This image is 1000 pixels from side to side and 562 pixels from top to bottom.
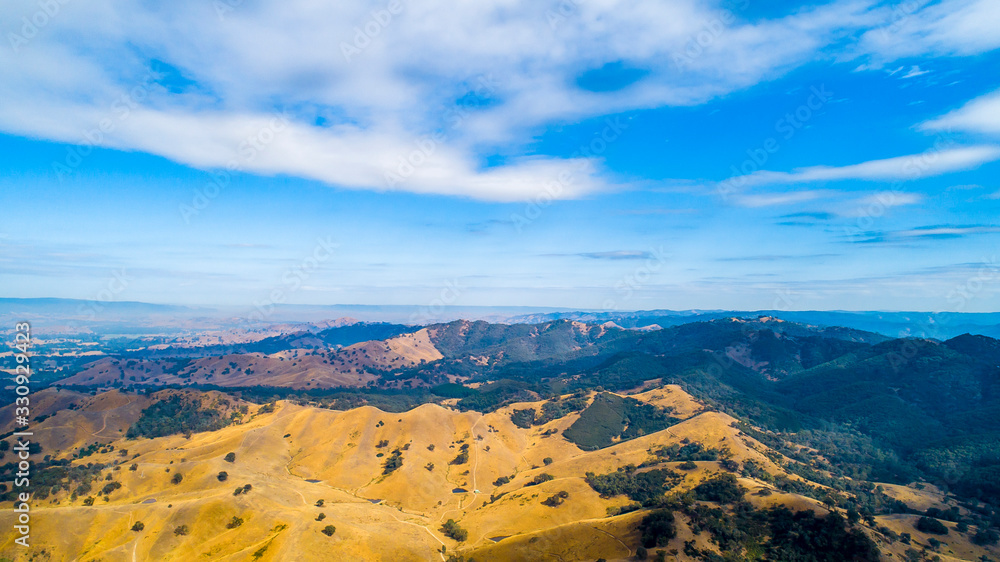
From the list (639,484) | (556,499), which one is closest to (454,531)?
(556,499)

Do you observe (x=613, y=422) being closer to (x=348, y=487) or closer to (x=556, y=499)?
(x=556, y=499)

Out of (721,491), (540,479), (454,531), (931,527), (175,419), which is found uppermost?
(721,491)

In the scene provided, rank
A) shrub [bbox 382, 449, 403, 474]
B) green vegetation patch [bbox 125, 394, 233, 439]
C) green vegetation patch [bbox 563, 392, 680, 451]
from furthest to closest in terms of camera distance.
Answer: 1. green vegetation patch [bbox 563, 392, 680, 451]
2. green vegetation patch [bbox 125, 394, 233, 439]
3. shrub [bbox 382, 449, 403, 474]

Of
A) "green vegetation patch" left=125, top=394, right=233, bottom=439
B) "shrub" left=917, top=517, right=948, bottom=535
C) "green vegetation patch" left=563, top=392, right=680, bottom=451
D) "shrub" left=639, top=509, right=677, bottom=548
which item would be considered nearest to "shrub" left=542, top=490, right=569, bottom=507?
"shrub" left=639, top=509, right=677, bottom=548

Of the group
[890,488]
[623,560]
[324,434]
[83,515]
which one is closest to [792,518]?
[623,560]

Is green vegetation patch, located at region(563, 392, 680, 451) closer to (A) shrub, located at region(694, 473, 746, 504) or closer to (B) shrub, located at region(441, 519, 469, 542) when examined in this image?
(A) shrub, located at region(694, 473, 746, 504)

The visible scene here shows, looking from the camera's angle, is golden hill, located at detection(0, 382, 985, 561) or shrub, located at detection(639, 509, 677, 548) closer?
shrub, located at detection(639, 509, 677, 548)

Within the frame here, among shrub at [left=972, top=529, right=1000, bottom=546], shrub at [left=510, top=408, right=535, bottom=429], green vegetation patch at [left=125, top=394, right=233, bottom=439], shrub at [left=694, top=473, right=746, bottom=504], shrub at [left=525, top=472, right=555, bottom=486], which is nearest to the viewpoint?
shrub at [left=972, top=529, right=1000, bottom=546]

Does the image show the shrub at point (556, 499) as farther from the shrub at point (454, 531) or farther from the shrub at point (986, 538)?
the shrub at point (986, 538)

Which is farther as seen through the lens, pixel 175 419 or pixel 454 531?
pixel 175 419

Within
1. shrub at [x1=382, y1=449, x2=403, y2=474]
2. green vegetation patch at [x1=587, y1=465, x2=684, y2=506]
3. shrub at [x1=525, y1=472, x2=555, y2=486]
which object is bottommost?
shrub at [x1=382, y1=449, x2=403, y2=474]

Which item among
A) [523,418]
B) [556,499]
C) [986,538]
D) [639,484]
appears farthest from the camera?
[523,418]

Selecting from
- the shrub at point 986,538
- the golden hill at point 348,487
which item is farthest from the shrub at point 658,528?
the shrub at point 986,538
